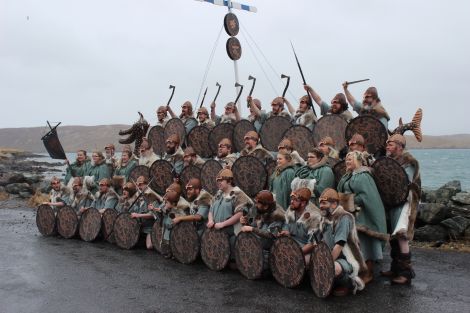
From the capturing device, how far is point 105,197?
10734 mm

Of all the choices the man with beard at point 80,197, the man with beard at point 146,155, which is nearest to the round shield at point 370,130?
the man with beard at point 146,155

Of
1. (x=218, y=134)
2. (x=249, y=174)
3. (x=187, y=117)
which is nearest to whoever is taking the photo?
(x=249, y=174)

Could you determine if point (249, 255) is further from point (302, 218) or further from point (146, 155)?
point (146, 155)

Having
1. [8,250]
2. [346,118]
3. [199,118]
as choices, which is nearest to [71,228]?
[8,250]

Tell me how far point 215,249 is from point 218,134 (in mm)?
3357

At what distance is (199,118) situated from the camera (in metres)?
11.2

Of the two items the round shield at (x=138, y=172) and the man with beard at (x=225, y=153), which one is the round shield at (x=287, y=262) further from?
the round shield at (x=138, y=172)

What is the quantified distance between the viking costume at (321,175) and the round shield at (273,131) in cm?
219

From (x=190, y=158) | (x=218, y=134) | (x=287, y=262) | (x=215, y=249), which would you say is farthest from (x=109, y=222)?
(x=287, y=262)

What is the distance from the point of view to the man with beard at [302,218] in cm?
658

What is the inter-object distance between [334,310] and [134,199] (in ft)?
18.5

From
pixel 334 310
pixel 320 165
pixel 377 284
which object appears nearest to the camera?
pixel 334 310

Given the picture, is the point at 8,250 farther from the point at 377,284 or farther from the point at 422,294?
the point at 422,294

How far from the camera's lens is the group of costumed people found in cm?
639
